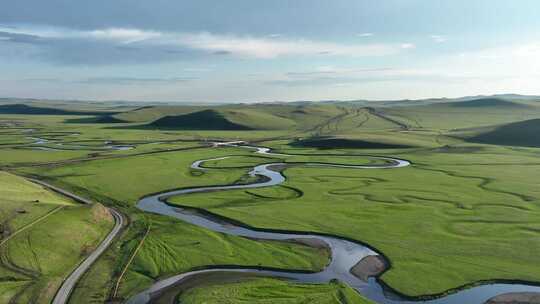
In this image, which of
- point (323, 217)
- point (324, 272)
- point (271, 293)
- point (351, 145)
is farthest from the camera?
point (351, 145)

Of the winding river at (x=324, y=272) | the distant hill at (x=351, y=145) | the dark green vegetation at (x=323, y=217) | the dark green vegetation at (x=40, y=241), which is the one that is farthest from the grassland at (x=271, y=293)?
the distant hill at (x=351, y=145)

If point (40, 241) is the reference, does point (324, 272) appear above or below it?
below

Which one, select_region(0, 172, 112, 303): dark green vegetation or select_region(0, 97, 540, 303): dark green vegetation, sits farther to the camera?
select_region(0, 97, 540, 303): dark green vegetation

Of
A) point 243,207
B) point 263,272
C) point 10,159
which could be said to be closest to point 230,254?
point 263,272

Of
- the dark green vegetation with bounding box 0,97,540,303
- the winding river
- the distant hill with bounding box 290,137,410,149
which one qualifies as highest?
the distant hill with bounding box 290,137,410,149

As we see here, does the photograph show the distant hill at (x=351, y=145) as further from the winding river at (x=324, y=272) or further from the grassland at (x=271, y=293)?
the grassland at (x=271, y=293)

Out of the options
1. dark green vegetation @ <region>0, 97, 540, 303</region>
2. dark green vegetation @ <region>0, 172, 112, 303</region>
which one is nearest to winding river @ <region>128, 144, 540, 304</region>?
dark green vegetation @ <region>0, 97, 540, 303</region>

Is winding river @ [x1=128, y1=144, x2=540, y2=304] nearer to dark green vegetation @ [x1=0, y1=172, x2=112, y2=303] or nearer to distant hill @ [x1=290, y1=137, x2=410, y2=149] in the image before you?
dark green vegetation @ [x1=0, y1=172, x2=112, y2=303]

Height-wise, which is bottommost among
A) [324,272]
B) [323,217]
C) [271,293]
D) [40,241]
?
[324,272]

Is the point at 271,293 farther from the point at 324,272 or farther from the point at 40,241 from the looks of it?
the point at 40,241

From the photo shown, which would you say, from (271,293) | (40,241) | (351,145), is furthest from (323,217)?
(351,145)

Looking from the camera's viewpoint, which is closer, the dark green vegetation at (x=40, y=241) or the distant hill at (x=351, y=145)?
the dark green vegetation at (x=40, y=241)

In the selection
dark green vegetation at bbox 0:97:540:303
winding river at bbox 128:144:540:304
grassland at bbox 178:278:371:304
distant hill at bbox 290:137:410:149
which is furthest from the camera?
distant hill at bbox 290:137:410:149
